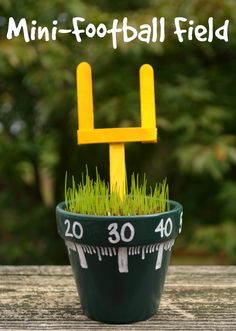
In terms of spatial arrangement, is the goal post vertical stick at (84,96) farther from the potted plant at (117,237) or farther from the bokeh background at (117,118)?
the bokeh background at (117,118)

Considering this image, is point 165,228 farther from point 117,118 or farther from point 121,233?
point 117,118

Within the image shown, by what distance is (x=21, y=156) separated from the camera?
4.96ft

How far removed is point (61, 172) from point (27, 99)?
0.93 feet

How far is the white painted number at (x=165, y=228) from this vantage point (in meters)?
0.57

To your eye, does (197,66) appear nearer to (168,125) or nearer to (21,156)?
(168,125)

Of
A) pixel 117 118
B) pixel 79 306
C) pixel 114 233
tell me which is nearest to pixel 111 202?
pixel 114 233

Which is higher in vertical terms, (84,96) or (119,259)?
(84,96)

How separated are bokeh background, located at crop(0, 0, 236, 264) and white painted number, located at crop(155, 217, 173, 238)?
2.50 ft

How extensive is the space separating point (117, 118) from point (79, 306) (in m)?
0.94

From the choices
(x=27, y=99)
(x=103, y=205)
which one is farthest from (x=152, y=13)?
(x=103, y=205)

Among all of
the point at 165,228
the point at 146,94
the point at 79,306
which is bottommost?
the point at 79,306

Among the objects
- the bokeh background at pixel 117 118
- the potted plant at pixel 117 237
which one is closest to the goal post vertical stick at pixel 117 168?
the potted plant at pixel 117 237

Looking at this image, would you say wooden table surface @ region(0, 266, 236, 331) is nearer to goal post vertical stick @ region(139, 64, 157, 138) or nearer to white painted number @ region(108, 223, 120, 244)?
white painted number @ region(108, 223, 120, 244)

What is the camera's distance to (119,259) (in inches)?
22.4
